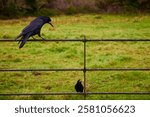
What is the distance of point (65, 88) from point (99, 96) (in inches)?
50.9

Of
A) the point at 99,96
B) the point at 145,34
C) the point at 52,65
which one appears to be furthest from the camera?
the point at 145,34

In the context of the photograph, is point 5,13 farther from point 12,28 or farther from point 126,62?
point 126,62

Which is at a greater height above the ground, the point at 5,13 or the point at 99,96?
the point at 5,13

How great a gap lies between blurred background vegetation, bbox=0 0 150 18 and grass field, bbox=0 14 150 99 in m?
7.38

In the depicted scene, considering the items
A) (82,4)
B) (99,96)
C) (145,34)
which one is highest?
(82,4)

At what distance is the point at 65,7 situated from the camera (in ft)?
95.4

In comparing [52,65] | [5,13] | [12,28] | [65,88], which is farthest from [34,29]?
[5,13]

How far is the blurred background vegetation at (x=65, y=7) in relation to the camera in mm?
28062

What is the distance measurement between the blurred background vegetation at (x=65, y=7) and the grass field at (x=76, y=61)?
291 inches

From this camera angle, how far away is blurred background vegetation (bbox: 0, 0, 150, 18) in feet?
92.1

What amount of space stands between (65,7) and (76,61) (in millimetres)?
17038

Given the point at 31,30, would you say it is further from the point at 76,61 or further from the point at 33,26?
the point at 76,61

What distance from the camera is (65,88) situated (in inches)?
363

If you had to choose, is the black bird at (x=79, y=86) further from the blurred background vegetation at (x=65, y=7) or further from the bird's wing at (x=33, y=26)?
the blurred background vegetation at (x=65, y=7)
